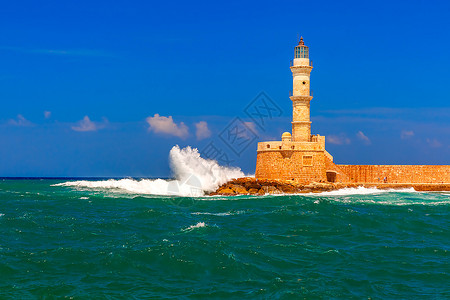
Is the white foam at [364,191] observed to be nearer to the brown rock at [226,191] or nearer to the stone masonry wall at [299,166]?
the stone masonry wall at [299,166]

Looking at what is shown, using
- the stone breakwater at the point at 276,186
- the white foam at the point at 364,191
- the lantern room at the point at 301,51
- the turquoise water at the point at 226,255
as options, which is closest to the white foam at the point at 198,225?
the turquoise water at the point at 226,255

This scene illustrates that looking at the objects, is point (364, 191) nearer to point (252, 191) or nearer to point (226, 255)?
point (252, 191)

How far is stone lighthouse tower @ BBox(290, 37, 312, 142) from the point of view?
1300 inches

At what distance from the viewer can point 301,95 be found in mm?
32969

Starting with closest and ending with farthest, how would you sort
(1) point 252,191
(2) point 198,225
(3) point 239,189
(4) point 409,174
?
(2) point 198,225 < (1) point 252,191 < (3) point 239,189 < (4) point 409,174

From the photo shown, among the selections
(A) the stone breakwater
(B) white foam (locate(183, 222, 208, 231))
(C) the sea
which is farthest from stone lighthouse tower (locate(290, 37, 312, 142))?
(B) white foam (locate(183, 222, 208, 231))

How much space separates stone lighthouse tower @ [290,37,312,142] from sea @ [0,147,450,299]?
1585 cm

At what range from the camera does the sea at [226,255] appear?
8.48 metres

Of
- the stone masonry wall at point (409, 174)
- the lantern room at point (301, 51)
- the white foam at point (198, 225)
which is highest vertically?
the lantern room at point (301, 51)

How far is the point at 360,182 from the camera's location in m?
33.2

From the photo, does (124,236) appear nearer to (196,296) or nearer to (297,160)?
(196,296)

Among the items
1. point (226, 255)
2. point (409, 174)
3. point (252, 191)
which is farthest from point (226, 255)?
point (409, 174)

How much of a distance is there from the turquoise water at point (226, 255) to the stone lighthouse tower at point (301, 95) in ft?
54.7

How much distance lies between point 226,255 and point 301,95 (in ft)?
77.7
